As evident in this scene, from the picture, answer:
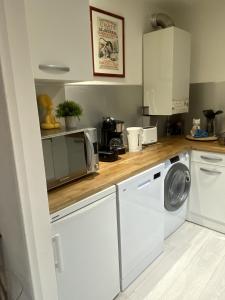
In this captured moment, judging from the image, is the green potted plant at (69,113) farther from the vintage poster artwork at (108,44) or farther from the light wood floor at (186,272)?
the light wood floor at (186,272)

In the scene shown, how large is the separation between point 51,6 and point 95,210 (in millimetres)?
1174

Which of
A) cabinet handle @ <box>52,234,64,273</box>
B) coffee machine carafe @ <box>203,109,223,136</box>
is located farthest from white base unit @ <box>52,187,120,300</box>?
coffee machine carafe @ <box>203,109,223,136</box>

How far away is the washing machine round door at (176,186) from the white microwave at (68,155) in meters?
0.83

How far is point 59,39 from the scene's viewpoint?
4.17ft

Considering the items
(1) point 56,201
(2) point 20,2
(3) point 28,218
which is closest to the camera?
(2) point 20,2

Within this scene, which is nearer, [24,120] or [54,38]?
[24,120]

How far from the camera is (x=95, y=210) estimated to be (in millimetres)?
1310

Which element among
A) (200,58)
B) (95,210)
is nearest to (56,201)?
(95,210)

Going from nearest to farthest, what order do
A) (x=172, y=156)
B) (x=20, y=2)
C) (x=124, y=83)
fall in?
(x=20, y=2), (x=172, y=156), (x=124, y=83)

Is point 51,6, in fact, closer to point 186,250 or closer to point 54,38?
point 54,38

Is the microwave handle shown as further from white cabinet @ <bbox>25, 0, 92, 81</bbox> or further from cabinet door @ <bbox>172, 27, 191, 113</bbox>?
cabinet door @ <bbox>172, 27, 191, 113</bbox>

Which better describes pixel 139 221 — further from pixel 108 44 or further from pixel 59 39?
pixel 108 44

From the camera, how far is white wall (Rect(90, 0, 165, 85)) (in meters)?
2.22

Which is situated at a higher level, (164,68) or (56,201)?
(164,68)
